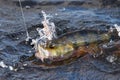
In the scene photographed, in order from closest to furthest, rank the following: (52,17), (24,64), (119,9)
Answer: (24,64), (52,17), (119,9)

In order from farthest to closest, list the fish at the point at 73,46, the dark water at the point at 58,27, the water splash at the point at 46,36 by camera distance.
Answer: the water splash at the point at 46,36
the fish at the point at 73,46
the dark water at the point at 58,27

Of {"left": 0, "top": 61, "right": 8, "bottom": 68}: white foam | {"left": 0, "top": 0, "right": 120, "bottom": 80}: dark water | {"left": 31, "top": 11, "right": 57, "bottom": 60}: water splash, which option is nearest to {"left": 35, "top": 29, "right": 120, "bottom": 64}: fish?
{"left": 31, "top": 11, "right": 57, "bottom": 60}: water splash

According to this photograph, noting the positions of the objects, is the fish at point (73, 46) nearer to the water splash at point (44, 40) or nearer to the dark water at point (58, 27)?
the water splash at point (44, 40)

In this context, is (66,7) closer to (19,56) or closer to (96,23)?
(96,23)

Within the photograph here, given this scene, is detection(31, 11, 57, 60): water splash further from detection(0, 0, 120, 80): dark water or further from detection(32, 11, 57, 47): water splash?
detection(0, 0, 120, 80): dark water

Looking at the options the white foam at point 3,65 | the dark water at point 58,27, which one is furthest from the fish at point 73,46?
the white foam at point 3,65

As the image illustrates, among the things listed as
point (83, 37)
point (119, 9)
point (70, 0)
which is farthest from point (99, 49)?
point (70, 0)

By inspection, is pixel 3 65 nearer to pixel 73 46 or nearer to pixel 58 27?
pixel 73 46
